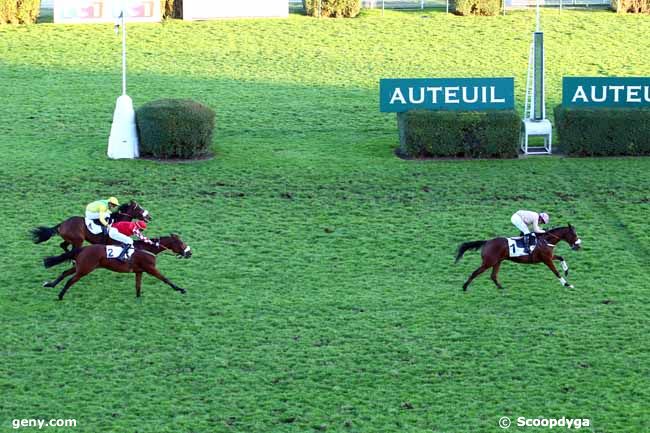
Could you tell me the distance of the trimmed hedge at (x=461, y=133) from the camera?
67.9ft

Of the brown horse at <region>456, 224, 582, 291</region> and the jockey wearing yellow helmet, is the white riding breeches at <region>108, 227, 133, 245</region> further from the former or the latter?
the brown horse at <region>456, 224, 582, 291</region>

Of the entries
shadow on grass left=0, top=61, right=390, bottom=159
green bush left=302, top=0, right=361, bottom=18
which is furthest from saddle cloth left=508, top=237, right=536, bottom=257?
green bush left=302, top=0, right=361, bottom=18

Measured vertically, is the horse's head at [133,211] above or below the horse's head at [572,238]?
above

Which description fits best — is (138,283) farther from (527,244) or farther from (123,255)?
(527,244)

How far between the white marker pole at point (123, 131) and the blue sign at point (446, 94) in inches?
162

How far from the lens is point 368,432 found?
11.5 m

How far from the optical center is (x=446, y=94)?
20.9m

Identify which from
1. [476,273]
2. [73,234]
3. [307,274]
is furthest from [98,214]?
[476,273]

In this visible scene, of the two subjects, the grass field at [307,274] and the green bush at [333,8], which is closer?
the grass field at [307,274]

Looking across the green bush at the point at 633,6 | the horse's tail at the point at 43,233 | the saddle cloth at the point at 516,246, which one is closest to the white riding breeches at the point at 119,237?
the horse's tail at the point at 43,233

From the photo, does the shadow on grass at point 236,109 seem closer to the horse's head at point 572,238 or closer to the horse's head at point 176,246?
the horse's head at point 176,246

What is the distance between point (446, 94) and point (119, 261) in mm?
8307

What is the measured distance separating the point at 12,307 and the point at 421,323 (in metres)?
4.69

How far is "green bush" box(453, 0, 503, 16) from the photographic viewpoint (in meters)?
30.3
